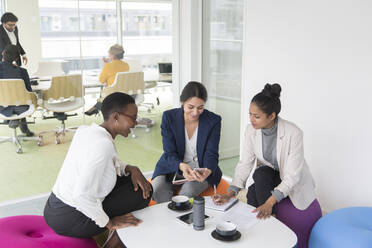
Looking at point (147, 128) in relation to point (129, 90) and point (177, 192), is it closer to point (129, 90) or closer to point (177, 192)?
point (129, 90)

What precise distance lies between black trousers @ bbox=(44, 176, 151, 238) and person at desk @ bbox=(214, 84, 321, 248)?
57cm

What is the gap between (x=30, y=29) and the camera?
3764 millimetres

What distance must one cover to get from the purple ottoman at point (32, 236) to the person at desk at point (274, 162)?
96 cm

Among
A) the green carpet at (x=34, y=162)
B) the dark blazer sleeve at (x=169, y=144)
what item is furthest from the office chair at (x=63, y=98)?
the dark blazer sleeve at (x=169, y=144)

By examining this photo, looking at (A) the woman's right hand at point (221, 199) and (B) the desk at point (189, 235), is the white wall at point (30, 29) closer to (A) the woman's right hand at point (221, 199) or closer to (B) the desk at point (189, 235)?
(B) the desk at point (189, 235)

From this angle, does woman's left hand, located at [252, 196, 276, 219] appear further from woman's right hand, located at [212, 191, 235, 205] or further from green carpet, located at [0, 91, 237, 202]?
green carpet, located at [0, 91, 237, 202]

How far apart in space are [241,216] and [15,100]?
2457 millimetres

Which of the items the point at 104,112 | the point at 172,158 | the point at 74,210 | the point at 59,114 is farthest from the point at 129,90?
the point at 74,210

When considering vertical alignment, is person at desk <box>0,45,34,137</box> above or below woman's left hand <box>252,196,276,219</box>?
above

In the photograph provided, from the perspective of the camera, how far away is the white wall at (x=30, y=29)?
3705mm

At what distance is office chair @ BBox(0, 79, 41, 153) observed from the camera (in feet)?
12.1

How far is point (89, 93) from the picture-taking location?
4234 mm

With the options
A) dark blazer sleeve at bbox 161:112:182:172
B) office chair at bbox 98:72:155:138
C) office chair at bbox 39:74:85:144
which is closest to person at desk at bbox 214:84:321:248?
dark blazer sleeve at bbox 161:112:182:172

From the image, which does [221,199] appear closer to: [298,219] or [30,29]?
[298,219]
